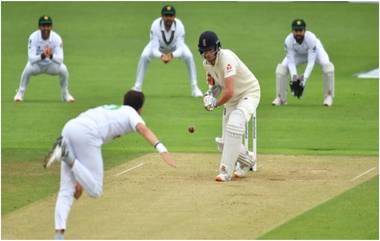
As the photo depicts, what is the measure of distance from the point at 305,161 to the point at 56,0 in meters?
28.0

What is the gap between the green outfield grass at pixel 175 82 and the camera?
2142 centimetres

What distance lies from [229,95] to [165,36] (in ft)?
35.8

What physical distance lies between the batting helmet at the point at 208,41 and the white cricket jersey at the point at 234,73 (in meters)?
0.22

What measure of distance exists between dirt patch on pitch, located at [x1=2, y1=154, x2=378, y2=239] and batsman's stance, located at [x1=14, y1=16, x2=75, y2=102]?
7.76 meters

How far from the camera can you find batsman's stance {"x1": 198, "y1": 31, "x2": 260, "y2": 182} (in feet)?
57.1

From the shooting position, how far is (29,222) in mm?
15141

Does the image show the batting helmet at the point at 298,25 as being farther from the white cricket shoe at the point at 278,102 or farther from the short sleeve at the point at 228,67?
the short sleeve at the point at 228,67

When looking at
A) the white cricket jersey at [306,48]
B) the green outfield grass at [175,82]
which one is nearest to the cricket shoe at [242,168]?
the green outfield grass at [175,82]

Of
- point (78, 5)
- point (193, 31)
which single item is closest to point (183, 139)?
point (193, 31)

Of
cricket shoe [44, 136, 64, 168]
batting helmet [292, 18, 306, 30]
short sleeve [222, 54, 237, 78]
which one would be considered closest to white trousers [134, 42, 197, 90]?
batting helmet [292, 18, 306, 30]

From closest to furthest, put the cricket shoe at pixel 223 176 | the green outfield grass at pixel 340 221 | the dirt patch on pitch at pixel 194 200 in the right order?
the green outfield grass at pixel 340 221, the dirt patch on pitch at pixel 194 200, the cricket shoe at pixel 223 176

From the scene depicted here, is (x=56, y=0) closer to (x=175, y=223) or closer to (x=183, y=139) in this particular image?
(x=183, y=139)

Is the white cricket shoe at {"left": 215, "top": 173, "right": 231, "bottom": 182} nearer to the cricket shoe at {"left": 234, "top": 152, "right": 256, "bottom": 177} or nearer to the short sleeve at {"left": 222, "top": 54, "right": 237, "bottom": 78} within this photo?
the cricket shoe at {"left": 234, "top": 152, "right": 256, "bottom": 177}

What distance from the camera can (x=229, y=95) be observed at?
1736 cm
